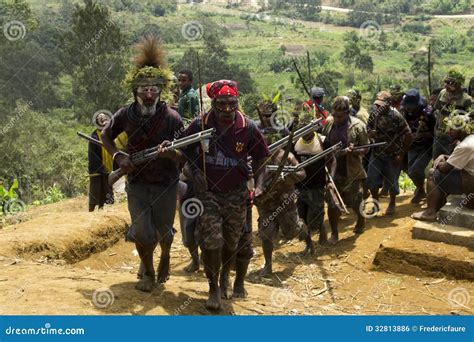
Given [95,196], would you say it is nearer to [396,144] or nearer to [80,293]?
[80,293]

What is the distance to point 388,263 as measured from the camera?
7992 millimetres

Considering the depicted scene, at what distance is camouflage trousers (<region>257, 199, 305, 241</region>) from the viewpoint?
7.64 metres

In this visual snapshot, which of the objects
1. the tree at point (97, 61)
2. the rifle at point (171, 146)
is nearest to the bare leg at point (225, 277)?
the rifle at point (171, 146)

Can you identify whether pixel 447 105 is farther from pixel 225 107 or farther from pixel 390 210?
pixel 225 107

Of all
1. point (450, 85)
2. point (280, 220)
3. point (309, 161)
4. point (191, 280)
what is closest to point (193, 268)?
point (191, 280)

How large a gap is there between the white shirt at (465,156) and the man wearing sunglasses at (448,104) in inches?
61.1

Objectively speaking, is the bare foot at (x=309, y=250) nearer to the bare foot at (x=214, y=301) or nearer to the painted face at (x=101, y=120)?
the bare foot at (x=214, y=301)

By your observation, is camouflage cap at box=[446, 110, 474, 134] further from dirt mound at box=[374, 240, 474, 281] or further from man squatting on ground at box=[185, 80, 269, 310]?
man squatting on ground at box=[185, 80, 269, 310]

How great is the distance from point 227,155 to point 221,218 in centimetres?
58

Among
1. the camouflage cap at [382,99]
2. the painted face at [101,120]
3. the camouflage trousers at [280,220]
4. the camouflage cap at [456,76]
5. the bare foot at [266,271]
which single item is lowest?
the bare foot at [266,271]

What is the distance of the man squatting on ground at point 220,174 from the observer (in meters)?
5.42

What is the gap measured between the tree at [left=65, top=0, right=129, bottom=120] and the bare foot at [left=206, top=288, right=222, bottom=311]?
39.9 m

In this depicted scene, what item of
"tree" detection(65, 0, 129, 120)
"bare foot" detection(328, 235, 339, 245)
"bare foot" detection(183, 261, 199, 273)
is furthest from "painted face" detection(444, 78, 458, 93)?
"tree" detection(65, 0, 129, 120)

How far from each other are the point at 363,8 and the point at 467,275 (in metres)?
140
